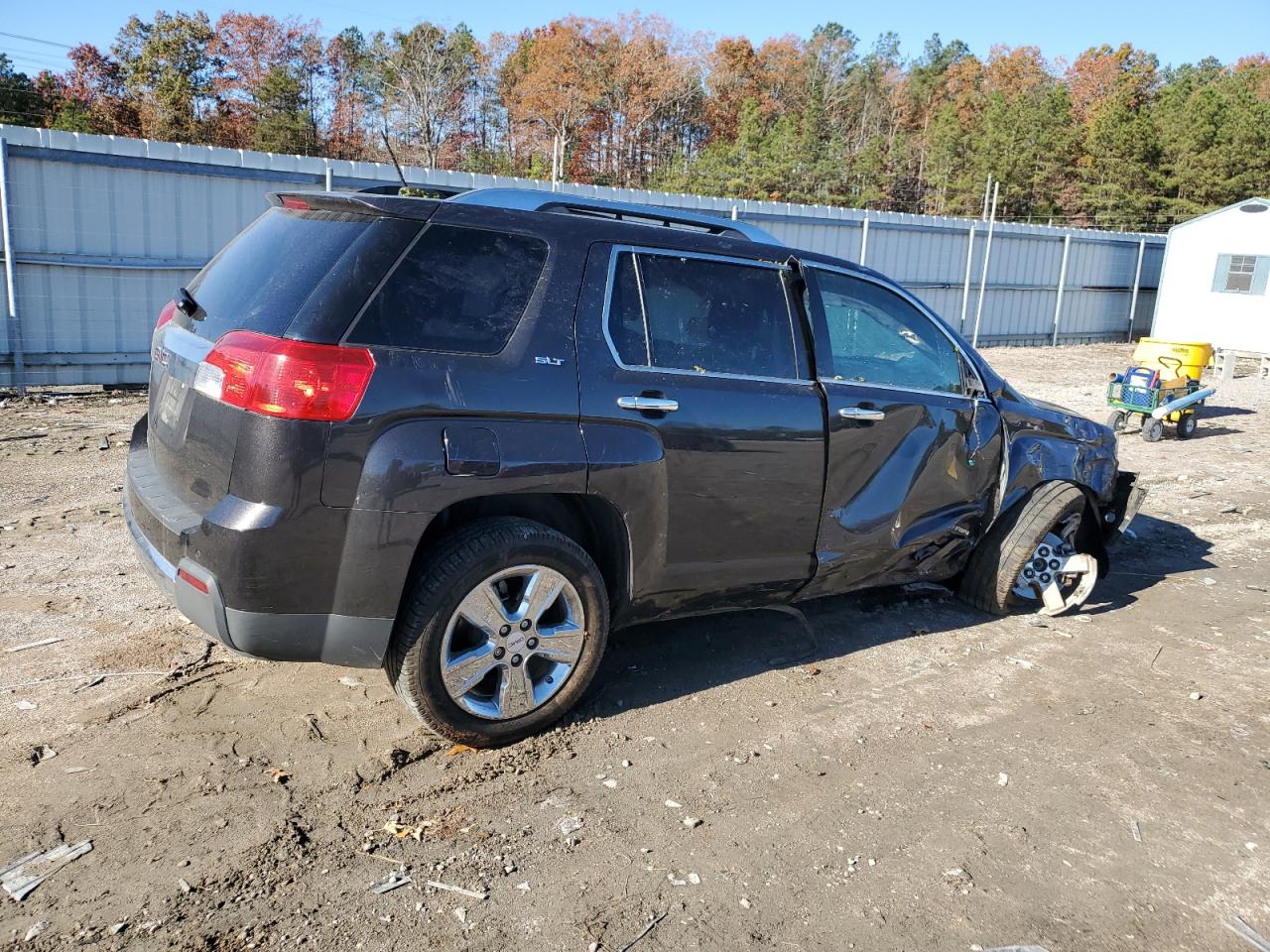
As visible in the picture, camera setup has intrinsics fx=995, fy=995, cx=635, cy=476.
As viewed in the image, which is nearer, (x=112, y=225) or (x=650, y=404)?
(x=650, y=404)

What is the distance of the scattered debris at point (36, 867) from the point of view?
2.75 m

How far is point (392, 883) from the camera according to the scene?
2.88 m

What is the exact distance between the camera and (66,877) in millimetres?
2803

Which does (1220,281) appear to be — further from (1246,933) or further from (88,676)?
(88,676)

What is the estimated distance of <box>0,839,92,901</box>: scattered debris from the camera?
9.02ft

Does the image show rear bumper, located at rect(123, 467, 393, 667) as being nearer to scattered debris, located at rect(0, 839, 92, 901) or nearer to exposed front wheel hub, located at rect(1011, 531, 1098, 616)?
scattered debris, located at rect(0, 839, 92, 901)

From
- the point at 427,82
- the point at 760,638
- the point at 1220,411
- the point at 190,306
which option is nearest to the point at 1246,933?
the point at 760,638

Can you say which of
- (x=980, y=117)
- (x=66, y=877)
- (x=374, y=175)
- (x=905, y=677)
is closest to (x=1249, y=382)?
(x=374, y=175)

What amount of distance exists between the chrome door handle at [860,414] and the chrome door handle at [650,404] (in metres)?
0.90

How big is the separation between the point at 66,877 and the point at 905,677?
337cm

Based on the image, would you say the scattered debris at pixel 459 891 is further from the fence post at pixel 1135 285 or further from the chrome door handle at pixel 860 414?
the fence post at pixel 1135 285

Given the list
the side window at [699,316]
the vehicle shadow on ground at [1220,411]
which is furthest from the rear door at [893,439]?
the vehicle shadow on ground at [1220,411]

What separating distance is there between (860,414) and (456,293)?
6.16 ft

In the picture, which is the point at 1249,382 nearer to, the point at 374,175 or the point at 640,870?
the point at 374,175
